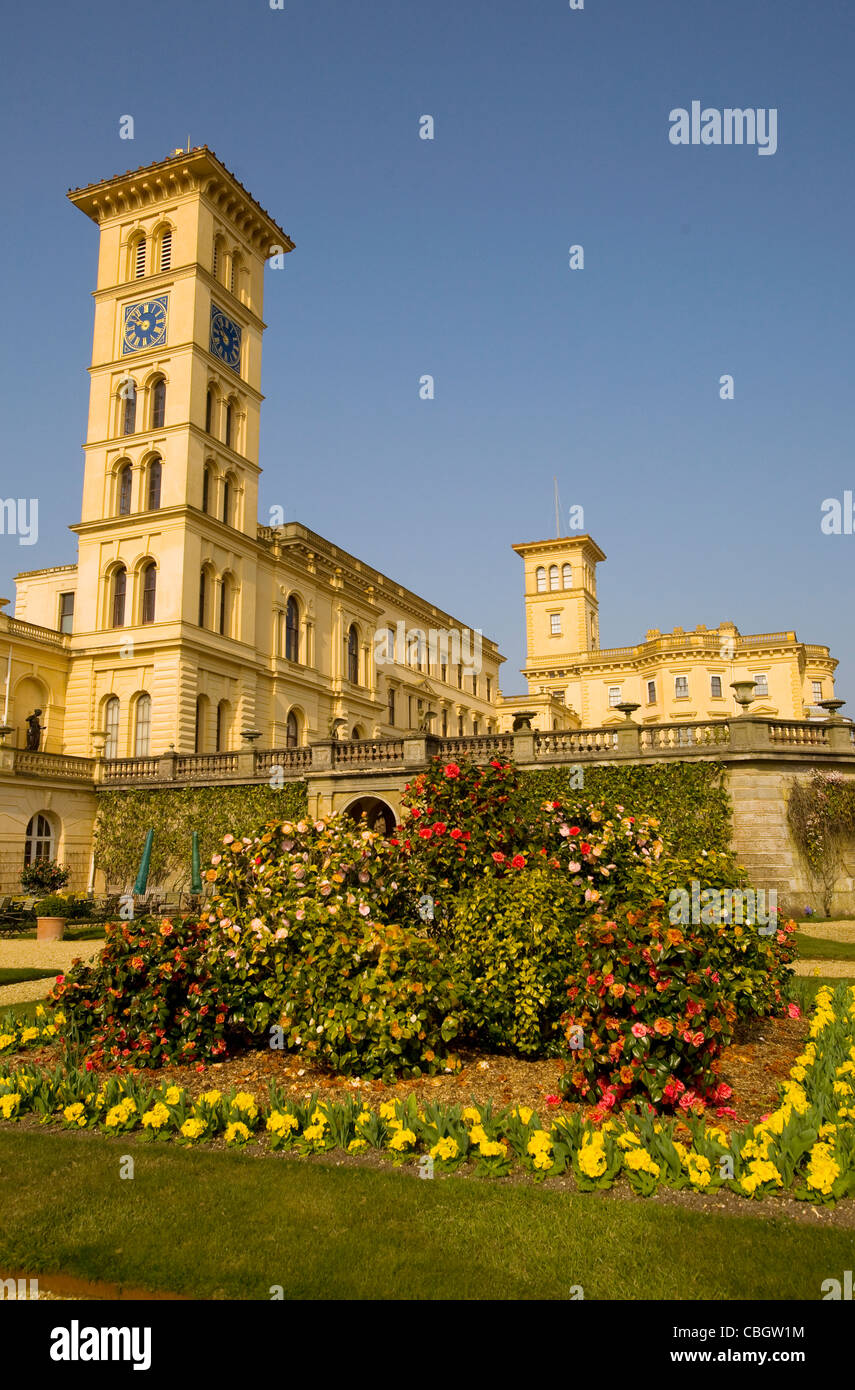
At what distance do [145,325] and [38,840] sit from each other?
22.5 metres

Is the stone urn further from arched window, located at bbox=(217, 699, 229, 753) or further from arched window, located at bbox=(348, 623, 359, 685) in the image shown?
arched window, located at bbox=(348, 623, 359, 685)

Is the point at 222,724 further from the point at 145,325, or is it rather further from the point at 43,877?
the point at 145,325

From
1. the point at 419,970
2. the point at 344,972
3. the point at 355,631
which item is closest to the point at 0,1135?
the point at 344,972

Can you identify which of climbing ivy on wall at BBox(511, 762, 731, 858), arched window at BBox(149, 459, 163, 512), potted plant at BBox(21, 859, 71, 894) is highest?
arched window at BBox(149, 459, 163, 512)

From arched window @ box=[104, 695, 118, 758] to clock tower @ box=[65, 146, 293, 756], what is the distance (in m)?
0.08

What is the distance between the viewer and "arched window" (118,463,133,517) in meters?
36.1

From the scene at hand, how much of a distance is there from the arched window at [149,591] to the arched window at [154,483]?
2613 millimetres

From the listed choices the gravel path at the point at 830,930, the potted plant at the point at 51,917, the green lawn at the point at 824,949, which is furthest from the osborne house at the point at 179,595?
the green lawn at the point at 824,949

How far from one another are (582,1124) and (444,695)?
53979 mm

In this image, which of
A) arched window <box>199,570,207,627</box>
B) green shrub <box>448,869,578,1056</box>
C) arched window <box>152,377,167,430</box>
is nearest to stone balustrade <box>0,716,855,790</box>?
arched window <box>199,570,207,627</box>

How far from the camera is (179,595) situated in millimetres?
32906

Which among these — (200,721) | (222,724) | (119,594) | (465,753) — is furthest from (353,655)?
(465,753)

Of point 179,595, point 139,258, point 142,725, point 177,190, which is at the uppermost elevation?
point 177,190
